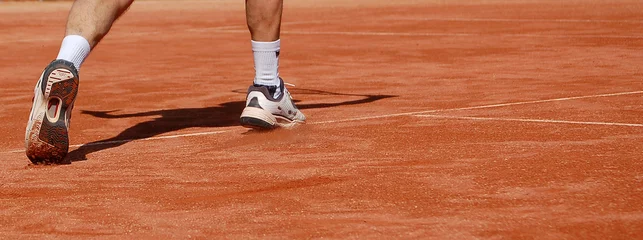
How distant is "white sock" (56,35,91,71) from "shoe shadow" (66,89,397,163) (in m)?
0.38

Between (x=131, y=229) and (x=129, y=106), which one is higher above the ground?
(x=131, y=229)

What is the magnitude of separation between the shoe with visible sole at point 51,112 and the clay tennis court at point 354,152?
9 centimetres

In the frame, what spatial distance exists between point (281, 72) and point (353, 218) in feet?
20.4

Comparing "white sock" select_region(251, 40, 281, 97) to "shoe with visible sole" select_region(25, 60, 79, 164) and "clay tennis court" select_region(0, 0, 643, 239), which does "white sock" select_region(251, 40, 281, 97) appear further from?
"shoe with visible sole" select_region(25, 60, 79, 164)

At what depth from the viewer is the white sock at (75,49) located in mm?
4664

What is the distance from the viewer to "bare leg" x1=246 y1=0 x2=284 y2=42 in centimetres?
553

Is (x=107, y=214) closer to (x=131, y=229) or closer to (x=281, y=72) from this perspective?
(x=131, y=229)

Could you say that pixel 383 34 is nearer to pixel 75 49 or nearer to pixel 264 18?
pixel 264 18

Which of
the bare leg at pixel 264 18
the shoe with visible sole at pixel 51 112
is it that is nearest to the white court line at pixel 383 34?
the bare leg at pixel 264 18

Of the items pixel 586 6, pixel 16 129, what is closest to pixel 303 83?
pixel 16 129

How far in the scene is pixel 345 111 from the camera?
20.7 feet

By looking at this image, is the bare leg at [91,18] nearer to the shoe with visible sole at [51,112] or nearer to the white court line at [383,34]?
the shoe with visible sole at [51,112]

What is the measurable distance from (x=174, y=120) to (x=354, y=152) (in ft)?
5.63

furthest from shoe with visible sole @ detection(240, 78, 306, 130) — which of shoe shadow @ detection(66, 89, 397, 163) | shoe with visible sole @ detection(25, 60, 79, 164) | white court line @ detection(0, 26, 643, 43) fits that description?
white court line @ detection(0, 26, 643, 43)
